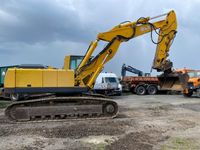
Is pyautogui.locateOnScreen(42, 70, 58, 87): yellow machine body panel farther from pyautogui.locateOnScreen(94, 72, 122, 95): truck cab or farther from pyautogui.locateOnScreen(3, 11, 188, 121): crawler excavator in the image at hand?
pyautogui.locateOnScreen(94, 72, 122, 95): truck cab

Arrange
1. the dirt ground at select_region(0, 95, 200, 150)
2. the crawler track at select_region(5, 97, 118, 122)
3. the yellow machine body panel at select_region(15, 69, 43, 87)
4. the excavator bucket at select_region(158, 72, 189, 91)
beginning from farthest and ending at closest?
the excavator bucket at select_region(158, 72, 189, 91) → the yellow machine body panel at select_region(15, 69, 43, 87) → the crawler track at select_region(5, 97, 118, 122) → the dirt ground at select_region(0, 95, 200, 150)

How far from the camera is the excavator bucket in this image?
2405 cm

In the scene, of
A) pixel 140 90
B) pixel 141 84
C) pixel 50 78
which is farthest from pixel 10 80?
pixel 141 84

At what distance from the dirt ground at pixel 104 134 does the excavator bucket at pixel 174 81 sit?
1169 centimetres

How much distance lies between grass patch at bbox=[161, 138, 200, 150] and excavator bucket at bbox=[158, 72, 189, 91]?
1531 cm

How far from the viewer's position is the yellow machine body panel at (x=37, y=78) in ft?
40.7

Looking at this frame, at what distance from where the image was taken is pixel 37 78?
12.7 metres

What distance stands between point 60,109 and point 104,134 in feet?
11.3

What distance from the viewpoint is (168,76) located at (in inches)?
975

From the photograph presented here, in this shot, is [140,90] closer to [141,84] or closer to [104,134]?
[141,84]

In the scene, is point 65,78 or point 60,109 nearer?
point 60,109

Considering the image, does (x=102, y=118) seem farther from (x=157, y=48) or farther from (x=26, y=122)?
(x=157, y=48)

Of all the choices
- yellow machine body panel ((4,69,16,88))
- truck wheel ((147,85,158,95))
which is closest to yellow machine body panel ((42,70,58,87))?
yellow machine body panel ((4,69,16,88))

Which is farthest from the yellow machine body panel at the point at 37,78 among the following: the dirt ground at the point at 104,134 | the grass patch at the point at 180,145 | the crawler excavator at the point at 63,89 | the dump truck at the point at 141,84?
the dump truck at the point at 141,84
